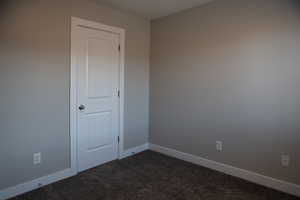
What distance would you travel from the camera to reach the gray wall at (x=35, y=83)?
2.15 meters

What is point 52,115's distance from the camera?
8.25ft

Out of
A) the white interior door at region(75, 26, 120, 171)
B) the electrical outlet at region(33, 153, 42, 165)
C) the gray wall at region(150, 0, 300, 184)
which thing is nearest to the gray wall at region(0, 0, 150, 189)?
the electrical outlet at region(33, 153, 42, 165)

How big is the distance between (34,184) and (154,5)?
114 inches

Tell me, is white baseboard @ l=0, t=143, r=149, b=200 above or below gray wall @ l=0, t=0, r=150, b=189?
below

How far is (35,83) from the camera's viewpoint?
234 centimetres

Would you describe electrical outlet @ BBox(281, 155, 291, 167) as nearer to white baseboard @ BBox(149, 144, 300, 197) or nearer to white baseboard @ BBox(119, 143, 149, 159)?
white baseboard @ BBox(149, 144, 300, 197)

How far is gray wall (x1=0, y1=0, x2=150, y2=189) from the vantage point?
2.15 m

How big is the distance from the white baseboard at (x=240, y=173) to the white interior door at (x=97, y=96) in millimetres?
1062

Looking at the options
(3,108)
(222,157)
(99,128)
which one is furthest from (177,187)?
(3,108)

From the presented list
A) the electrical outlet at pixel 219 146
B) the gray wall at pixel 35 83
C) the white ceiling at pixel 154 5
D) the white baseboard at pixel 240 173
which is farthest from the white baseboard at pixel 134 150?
the white ceiling at pixel 154 5

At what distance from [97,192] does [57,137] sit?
87cm

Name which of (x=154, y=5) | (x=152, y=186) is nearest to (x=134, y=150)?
(x=152, y=186)

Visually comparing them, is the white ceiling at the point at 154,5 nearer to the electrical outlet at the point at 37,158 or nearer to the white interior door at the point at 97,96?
the white interior door at the point at 97,96

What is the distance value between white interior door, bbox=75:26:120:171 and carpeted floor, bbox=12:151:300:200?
277 millimetres
